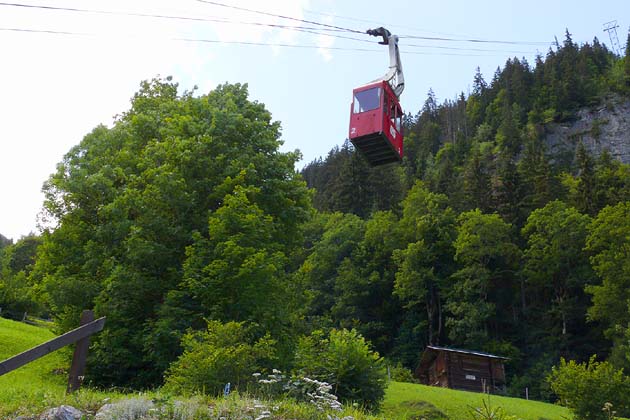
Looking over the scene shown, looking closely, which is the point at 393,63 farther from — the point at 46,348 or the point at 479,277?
the point at 479,277

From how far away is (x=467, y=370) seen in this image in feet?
146

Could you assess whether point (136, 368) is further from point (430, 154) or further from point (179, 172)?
point (430, 154)

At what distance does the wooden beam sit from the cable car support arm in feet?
38.8

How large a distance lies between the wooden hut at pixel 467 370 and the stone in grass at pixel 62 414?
4019 centimetres

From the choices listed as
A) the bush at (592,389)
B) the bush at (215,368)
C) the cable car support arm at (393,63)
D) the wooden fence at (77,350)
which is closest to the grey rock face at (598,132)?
the bush at (592,389)

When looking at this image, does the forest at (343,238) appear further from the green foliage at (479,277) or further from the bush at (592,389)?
the bush at (592,389)

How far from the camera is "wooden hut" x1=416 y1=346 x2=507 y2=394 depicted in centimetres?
4422

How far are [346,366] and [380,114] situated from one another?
24.9ft

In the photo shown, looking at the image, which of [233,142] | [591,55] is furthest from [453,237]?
[591,55]

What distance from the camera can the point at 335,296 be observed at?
62.4 m

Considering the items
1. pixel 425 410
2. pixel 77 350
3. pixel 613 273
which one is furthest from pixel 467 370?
pixel 77 350

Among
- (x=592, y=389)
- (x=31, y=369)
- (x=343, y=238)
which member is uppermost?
(x=343, y=238)

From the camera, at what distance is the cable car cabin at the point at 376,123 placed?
17531 millimetres

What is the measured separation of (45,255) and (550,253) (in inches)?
1769
